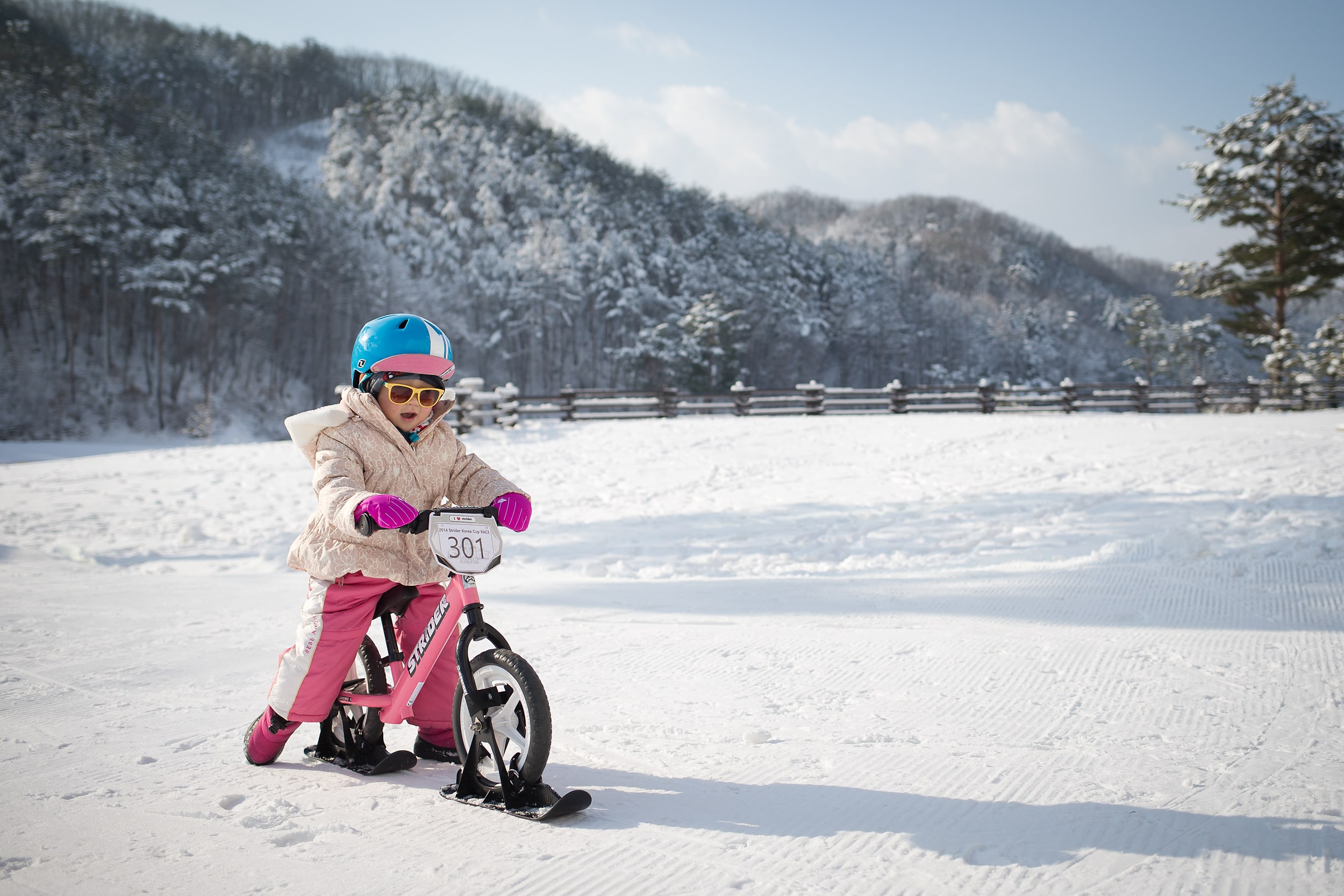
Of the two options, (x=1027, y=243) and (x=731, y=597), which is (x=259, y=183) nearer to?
(x=731, y=597)

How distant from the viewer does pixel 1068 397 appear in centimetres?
2158

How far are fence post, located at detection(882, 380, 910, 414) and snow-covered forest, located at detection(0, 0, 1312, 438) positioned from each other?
16.1 meters

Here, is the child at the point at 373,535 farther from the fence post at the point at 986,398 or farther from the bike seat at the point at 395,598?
the fence post at the point at 986,398

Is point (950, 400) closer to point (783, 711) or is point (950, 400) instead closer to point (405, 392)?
point (783, 711)

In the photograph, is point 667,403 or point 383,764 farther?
point 667,403

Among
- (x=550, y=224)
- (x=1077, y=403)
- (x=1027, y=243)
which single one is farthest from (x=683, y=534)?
(x=1027, y=243)

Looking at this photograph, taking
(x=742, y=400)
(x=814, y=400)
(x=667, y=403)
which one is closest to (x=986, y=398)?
(x=814, y=400)

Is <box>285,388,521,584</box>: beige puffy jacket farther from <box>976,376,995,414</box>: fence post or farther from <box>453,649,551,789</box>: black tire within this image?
<box>976,376,995,414</box>: fence post

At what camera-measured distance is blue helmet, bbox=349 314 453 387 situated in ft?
8.14

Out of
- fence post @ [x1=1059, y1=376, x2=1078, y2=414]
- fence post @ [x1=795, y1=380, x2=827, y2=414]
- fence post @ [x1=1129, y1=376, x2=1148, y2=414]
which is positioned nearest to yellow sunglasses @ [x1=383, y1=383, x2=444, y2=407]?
fence post @ [x1=795, y1=380, x2=827, y2=414]

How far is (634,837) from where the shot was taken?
2.06 m

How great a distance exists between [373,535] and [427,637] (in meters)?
0.37

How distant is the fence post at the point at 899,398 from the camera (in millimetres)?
21766

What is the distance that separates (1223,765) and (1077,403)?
882 inches
